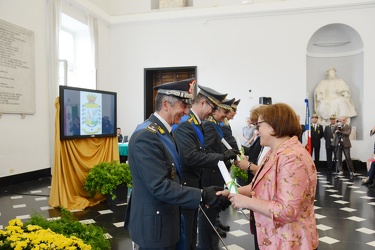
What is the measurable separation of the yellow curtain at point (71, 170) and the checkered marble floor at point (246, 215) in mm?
179

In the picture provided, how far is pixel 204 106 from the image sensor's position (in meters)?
2.80

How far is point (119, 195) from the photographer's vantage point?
5.14 metres

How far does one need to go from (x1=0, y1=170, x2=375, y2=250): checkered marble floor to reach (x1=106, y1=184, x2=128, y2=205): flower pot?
9cm

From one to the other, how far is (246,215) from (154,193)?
2.19 metres

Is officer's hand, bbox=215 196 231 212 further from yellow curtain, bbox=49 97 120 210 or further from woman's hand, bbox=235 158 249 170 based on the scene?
yellow curtain, bbox=49 97 120 210

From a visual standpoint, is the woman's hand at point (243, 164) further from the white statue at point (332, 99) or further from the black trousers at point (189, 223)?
the white statue at point (332, 99)

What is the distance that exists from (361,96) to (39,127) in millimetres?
9212

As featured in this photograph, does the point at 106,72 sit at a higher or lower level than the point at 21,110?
higher

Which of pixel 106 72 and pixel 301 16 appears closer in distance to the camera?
pixel 301 16

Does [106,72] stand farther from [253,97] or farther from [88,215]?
[88,215]

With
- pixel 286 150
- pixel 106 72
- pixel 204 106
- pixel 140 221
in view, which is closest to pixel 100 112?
pixel 204 106

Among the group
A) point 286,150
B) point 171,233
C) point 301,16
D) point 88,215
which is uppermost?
point 301,16

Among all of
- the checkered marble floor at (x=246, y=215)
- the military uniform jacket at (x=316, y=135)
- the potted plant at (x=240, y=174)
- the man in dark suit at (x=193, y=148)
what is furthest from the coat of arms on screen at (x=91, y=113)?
the military uniform jacket at (x=316, y=135)

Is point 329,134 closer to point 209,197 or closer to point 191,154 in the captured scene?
point 191,154
